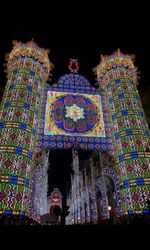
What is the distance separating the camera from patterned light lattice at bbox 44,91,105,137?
12.1 m

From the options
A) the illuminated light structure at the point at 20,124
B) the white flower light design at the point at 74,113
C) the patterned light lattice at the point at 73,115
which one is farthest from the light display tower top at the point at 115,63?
the illuminated light structure at the point at 20,124

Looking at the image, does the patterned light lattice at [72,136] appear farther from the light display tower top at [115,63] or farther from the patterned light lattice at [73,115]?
the light display tower top at [115,63]

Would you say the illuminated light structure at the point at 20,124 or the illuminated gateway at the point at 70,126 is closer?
the illuminated light structure at the point at 20,124

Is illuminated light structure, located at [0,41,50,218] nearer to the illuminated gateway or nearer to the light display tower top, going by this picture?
the illuminated gateway

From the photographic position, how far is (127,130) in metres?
11.6

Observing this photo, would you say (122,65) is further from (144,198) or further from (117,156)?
(144,198)

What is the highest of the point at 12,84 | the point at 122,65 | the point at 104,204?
the point at 122,65

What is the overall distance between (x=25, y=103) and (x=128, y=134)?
6.05 m

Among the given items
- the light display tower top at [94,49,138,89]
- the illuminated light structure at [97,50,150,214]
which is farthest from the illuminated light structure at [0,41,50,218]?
the illuminated light structure at [97,50,150,214]

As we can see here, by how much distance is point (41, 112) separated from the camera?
12.5 m

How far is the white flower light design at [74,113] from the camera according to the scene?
12672 mm

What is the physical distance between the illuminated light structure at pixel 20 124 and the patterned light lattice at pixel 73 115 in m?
0.86

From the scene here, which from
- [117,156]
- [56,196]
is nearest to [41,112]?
[117,156]

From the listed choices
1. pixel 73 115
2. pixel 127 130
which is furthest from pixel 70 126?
pixel 127 130
